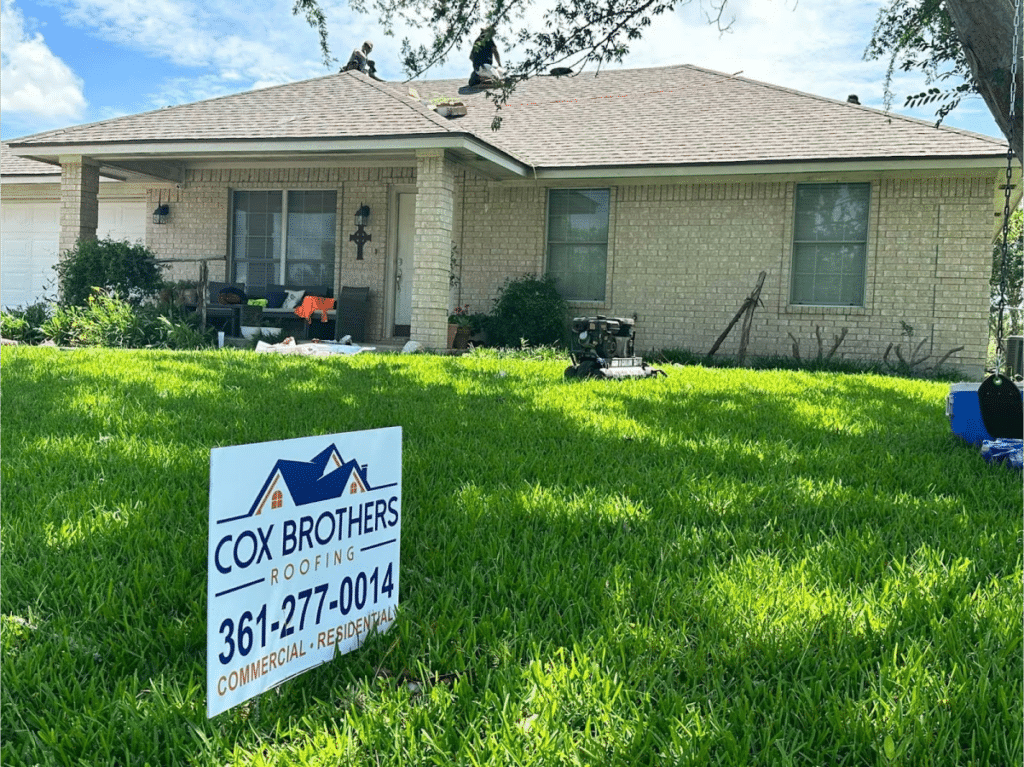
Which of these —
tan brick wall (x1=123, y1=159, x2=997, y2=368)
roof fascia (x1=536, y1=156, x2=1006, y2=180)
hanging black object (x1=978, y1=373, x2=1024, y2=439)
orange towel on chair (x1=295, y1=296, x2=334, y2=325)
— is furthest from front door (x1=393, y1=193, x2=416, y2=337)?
hanging black object (x1=978, y1=373, x2=1024, y2=439)

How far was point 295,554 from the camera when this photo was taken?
2021mm

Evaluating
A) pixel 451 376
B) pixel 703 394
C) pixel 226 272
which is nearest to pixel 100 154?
pixel 226 272

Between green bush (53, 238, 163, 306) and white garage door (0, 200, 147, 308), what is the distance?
490 centimetres

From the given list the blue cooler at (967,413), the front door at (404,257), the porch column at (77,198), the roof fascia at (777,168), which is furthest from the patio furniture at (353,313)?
the blue cooler at (967,413)

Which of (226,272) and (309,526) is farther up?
(226,272)

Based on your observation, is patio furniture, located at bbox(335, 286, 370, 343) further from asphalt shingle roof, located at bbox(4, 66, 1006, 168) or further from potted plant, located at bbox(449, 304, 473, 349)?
asphalt shingle roof, located at bbox(4, 66, 1006, 168)

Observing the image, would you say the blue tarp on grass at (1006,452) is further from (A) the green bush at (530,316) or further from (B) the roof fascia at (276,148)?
(A) the green bush at (530,316)

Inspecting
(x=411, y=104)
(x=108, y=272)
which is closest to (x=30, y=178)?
(x=108, y=272)

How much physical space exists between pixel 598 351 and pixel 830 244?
6.62 metres

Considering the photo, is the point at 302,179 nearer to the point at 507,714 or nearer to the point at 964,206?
the point at 964,206

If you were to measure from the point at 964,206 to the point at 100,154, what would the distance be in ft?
44.8

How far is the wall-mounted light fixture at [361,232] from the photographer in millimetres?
15766

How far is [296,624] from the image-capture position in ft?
6.84

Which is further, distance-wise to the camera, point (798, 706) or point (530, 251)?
point (530, 251)
